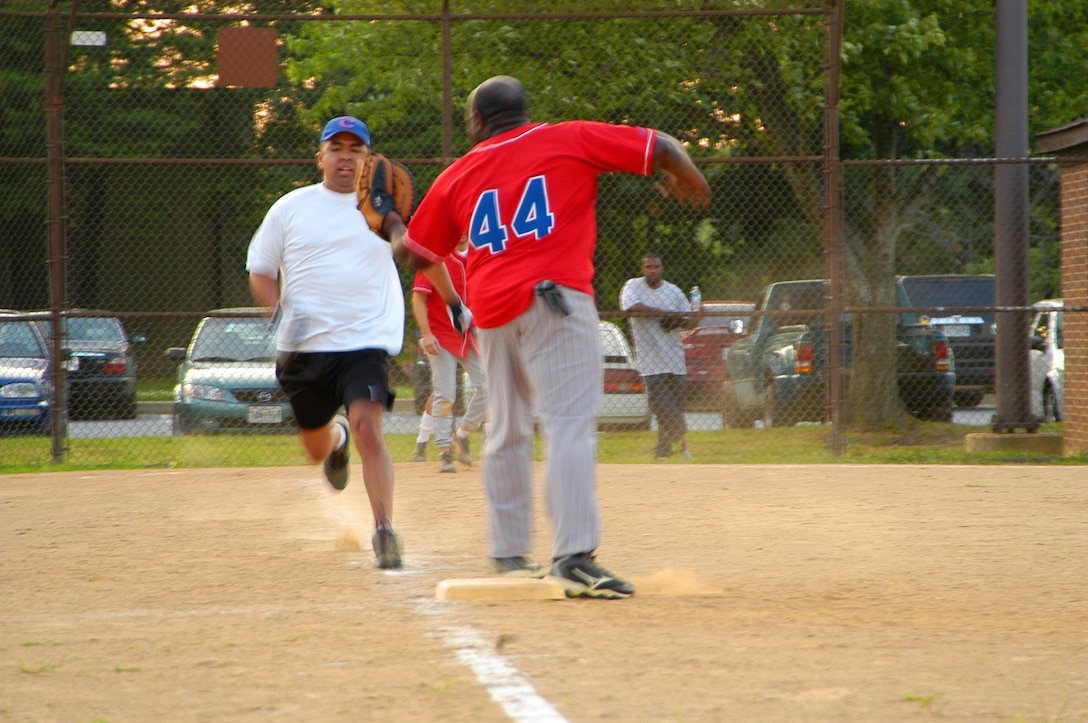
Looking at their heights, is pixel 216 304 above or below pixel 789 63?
below

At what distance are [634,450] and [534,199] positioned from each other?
308 inches

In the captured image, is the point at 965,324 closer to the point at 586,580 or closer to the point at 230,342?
the point at 230,342

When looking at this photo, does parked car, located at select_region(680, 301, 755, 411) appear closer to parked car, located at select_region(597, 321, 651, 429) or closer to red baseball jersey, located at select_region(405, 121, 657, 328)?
parked car, located at select_region(597, 321, 651, 429)

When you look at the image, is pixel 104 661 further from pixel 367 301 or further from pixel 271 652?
pixel 367 301

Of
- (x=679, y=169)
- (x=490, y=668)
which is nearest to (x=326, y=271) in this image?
(x=679, y=169)

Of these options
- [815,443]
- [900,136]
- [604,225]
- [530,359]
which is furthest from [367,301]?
[900,136]

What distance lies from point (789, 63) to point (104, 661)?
10.4m

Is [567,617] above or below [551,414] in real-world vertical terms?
below

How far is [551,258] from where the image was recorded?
189 inches

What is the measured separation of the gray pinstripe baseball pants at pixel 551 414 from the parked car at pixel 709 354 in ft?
31.5

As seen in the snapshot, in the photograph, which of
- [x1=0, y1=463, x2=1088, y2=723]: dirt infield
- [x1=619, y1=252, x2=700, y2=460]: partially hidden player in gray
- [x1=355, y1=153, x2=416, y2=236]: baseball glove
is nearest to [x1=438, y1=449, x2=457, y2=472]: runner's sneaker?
[x1=0, y1=463, x2=1088, y2=723]: dirt infield

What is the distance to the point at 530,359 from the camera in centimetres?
486

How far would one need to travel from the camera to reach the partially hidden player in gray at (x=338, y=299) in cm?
556

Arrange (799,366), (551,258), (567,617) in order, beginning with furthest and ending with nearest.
→ (799,366) < (551,258) < (567,617)
